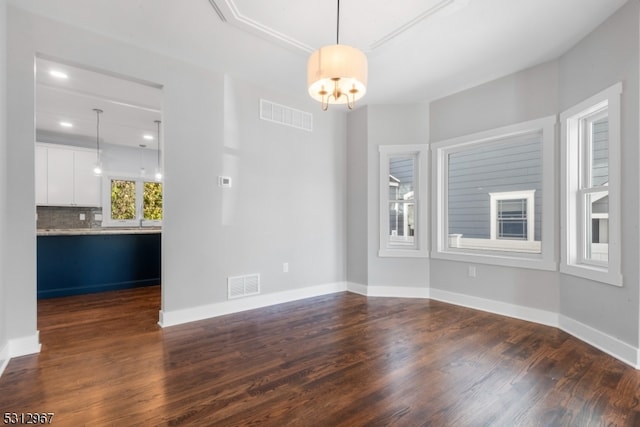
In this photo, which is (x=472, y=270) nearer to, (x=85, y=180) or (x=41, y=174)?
(x=85, y=180)

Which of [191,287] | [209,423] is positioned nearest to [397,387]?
[209,423]

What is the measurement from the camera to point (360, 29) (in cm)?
281

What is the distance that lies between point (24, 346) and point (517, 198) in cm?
516

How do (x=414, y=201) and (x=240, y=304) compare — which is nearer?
(x=240, y=304)

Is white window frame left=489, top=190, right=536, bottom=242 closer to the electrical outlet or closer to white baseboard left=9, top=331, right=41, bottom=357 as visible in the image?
the electrical outlet

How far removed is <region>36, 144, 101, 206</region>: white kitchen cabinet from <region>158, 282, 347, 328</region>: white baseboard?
178 inches

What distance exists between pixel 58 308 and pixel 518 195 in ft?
19.3

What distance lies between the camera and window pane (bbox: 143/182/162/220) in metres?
7.43

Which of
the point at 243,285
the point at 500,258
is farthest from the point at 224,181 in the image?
the point at 500,258

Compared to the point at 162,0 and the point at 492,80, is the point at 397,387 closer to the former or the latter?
the point at 162,0

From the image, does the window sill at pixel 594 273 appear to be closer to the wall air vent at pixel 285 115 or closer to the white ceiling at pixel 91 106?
the wall air vent at pixel 285 115

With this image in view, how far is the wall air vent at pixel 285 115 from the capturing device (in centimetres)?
411

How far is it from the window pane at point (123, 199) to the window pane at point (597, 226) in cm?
811

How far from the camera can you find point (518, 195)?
379 cm
